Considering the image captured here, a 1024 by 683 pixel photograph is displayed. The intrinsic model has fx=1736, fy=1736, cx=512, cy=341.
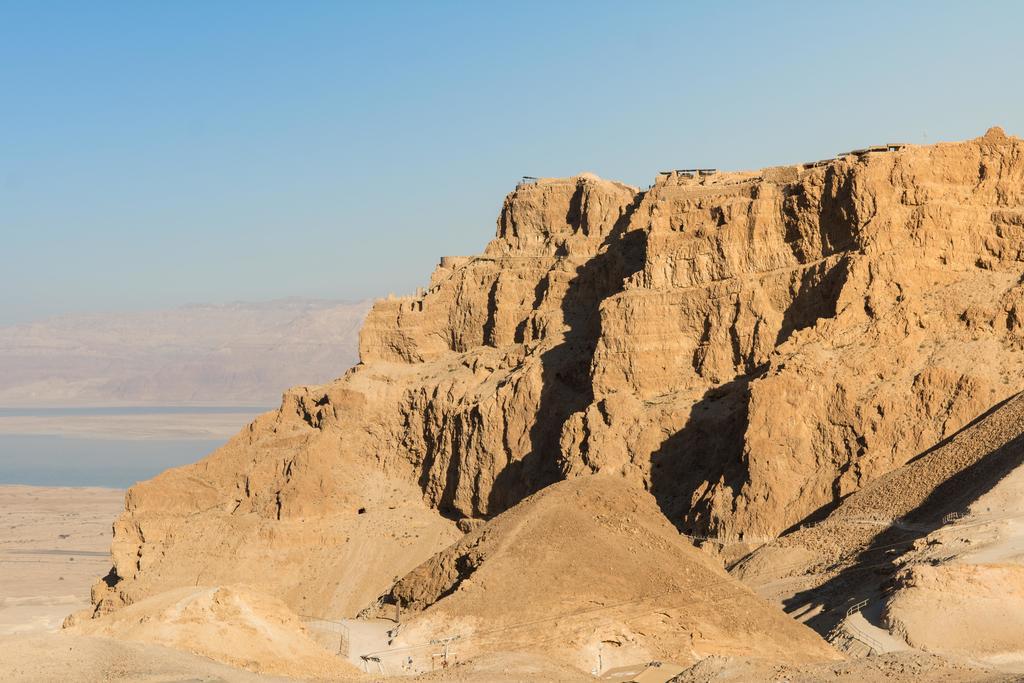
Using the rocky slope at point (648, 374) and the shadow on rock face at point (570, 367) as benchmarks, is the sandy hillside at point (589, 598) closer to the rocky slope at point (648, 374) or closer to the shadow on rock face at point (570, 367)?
the rocky slope at point (648, 374)

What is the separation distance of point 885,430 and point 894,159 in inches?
454

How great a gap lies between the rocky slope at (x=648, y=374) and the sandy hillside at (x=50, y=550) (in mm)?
9773

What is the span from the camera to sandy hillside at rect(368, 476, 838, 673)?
4188cm

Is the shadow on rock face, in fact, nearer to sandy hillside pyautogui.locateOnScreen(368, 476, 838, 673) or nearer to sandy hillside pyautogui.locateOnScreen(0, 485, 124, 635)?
sandy hillside pyautogui.locateOnScreen(368, 476, 838, 673)

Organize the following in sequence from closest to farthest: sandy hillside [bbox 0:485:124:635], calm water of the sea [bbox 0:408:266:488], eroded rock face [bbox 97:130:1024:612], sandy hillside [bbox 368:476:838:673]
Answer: sandy hillside [bbox 368:476:838:673] → eroded rock face [bbox 97:130:1024:612] → sandy hillside [bbox 0:485:124:635] → calm water of the sea [bbox 0:408:266:488]

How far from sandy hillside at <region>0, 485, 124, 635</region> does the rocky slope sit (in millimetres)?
9773

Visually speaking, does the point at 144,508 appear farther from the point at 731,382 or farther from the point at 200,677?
the point at 200,677

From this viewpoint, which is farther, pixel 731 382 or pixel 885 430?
pixel 731 382

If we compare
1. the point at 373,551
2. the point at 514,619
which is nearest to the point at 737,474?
the point at 514,619

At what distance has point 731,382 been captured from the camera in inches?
2359

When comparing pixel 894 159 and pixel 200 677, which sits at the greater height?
pixel 894 159

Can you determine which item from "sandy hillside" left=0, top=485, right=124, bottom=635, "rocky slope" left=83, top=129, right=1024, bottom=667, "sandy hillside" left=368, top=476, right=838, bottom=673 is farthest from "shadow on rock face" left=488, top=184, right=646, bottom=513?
"sandy hillside" left=0, top=485, right=124, bottom=635

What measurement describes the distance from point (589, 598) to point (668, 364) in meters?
19.1

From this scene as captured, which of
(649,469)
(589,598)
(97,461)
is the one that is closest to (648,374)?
(649,469)
